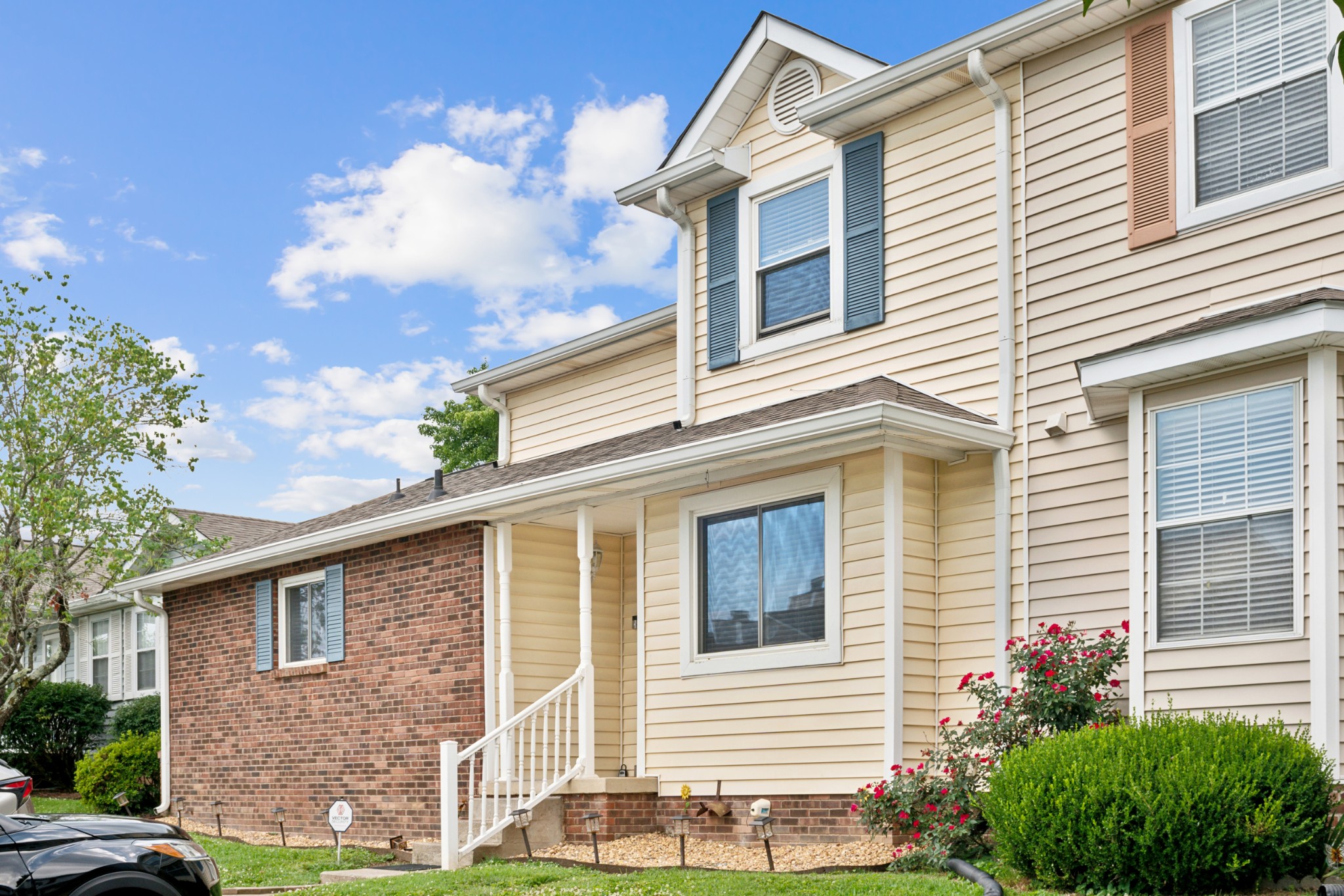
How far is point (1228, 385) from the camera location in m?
9.02

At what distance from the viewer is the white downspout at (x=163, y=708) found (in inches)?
702

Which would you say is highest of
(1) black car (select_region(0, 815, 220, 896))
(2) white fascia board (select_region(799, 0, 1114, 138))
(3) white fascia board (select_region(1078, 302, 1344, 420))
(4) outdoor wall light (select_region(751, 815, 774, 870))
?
(2) white fascia board (select_region(799, 0, 1114, 138))

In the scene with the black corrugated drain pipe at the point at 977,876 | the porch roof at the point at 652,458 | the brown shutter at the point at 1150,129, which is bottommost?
the black corrugated drain pipe at the point at 977,876

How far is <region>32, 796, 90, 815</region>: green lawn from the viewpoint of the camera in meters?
19.2

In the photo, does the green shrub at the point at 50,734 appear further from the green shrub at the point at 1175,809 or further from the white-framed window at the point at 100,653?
the green shrub at the point at 1175,809

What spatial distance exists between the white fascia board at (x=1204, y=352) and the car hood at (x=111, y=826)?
6509 mm

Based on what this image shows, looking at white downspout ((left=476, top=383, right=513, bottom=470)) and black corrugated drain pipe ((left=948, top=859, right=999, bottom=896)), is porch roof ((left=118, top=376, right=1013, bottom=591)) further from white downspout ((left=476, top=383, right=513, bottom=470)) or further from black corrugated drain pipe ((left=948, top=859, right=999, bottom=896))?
black corrugated drain pipe ((left=948, top=859, right=999, bottom=896))

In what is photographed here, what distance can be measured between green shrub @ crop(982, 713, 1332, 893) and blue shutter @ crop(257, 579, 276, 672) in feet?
34.7

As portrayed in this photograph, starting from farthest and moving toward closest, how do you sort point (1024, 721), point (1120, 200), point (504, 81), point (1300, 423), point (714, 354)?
point (504, 81)
point (714, 354)
point (1120, 200)
point (1024, 721)
point (1300, 423)

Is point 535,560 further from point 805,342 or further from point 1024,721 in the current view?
point 1024,721

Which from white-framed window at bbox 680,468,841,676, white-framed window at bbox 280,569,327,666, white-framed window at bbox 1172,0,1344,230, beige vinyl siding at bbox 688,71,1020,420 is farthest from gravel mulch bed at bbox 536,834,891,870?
white-framed window at bbox 1172,0,1344,230

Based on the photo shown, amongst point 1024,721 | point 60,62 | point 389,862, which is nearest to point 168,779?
point 389,862

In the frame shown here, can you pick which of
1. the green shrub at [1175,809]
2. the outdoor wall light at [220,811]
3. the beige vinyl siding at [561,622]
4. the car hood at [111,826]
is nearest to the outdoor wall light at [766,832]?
the green shrub at [1175,809]

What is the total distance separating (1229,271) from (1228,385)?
105 centimetres
